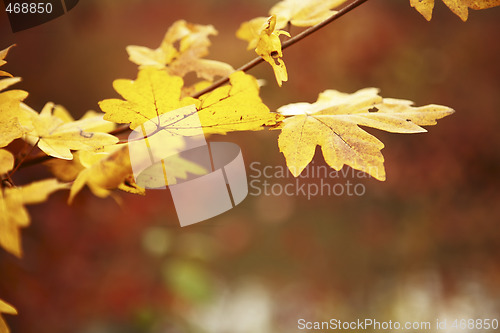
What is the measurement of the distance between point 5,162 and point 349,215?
2.53m

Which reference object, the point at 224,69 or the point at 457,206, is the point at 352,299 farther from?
the point at 224,69

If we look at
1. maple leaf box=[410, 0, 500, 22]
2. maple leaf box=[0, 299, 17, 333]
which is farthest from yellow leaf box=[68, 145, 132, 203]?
maple leaf box=[410, 0, 500, 22]

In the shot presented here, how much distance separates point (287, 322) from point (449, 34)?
2170 millimetres

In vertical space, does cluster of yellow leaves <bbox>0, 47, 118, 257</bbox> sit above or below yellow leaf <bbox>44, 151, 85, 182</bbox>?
above

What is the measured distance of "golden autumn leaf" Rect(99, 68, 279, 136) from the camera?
0.38 metres

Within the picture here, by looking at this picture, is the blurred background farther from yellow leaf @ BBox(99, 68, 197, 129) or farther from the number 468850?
yellow leaf @ BBox(99, 68, 197, 129)

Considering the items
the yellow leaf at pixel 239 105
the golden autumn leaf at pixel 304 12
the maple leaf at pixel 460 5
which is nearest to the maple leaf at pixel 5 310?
the yellow leaf at pixel 239 105

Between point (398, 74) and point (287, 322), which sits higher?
point (398, 74)

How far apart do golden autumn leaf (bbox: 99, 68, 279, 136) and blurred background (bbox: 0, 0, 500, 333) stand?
177 cm

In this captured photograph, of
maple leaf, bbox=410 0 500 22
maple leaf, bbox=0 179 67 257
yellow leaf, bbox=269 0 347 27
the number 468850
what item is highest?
the number 468850

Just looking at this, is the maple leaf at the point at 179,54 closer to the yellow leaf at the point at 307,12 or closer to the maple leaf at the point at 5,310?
the yellow leaf at the point at 307,12

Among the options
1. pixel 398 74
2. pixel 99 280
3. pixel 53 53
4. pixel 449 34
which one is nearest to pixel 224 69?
pixel 99 280

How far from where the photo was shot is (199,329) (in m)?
2.16

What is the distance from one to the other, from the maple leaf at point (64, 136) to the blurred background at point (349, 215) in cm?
161
